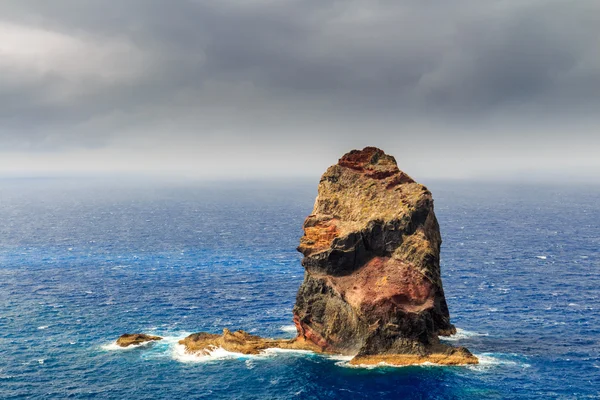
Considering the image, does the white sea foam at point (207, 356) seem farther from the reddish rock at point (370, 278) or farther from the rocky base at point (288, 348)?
the reddish rock at point (370, 278)

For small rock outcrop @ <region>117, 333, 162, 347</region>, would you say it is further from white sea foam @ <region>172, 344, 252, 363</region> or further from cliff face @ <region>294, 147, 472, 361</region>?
cliff face @ <region>294, 147, 472, 361</region>

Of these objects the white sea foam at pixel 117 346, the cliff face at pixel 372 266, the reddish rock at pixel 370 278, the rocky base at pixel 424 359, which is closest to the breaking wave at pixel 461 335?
the reddish rock at pixel 370 278

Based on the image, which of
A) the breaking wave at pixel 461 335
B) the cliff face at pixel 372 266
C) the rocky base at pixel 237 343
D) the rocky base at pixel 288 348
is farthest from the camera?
the breaking wave at pixel 461 335

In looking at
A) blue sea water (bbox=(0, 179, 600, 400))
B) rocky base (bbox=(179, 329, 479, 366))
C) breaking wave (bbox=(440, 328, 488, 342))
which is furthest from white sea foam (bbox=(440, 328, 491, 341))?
rocky base (bbox=(179, 329, 479, 366))

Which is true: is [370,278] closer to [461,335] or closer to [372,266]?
[372,266]

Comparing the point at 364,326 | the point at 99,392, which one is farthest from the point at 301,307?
the point at 99,392

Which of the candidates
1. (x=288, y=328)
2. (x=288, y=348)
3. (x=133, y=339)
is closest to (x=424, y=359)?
(x=288, y=348)

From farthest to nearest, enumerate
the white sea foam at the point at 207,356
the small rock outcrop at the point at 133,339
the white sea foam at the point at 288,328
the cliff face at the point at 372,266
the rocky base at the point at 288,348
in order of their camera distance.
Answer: the white sea foam at the point at 288,328 → the small rock outcrop at the point at 133,339 → the white sea foam at the point at 207,356 → the cliff face at the point at 372,266 → the rocky base at the point at 288,348

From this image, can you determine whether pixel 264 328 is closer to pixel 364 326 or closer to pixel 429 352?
pixel 364 326
